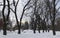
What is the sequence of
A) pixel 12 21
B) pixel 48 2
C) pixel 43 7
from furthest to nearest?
pixel 12 21 → pixel 43 7 → pixel 48 2

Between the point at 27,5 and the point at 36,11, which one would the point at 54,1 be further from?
the point at 36,11

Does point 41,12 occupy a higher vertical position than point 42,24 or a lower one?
higher

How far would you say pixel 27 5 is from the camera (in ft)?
102

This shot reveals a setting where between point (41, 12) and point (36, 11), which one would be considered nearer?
point (36, 11)

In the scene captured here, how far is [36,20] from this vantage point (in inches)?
1710

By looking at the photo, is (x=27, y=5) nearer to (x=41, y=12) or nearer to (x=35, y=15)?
(x=35, y=15)

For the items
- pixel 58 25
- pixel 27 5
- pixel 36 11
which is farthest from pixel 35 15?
pixel 58 25

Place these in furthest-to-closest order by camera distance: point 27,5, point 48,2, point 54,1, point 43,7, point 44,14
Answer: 1. point 44,14
2. point 43,7
3. point 48,2
4. point 27,5
5. point 54,1

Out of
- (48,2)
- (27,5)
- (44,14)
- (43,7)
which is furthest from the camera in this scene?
(44,14)

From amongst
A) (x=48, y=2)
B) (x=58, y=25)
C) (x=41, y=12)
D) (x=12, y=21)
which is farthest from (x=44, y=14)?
(x=12, y=21)

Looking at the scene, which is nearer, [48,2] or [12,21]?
[48,2]

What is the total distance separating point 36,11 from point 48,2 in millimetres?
8379

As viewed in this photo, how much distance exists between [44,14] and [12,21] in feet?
148

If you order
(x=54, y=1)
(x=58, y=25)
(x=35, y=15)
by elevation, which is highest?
(x=54, y=1)
